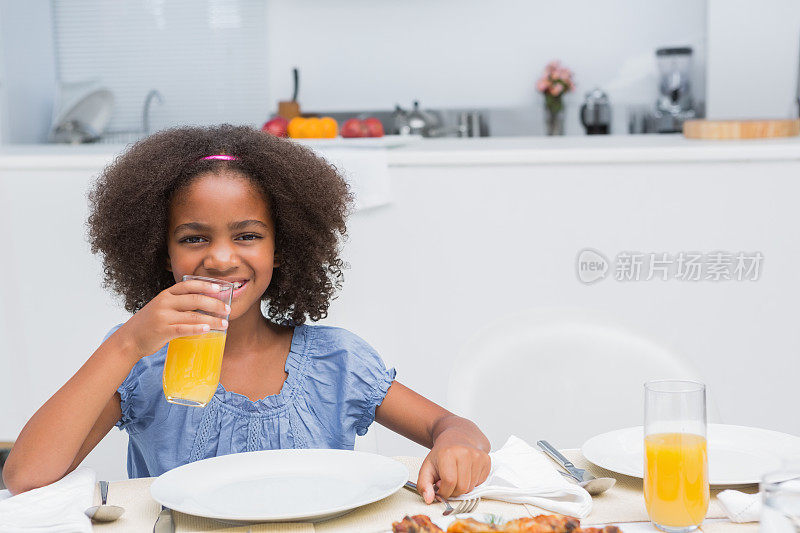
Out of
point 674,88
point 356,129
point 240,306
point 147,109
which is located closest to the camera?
point 240,306

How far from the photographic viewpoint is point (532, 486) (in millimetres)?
867

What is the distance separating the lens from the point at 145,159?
1.18 m

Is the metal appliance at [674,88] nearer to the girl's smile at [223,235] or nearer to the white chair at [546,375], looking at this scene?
the white chair at [546,375]

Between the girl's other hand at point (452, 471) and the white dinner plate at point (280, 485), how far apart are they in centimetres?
2

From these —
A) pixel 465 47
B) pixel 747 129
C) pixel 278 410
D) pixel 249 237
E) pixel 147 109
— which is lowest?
pixel 278 410

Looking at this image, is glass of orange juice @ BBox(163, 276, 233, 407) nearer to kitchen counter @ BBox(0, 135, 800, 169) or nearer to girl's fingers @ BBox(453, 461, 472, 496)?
girl's fingers @ BBox(453, 461, 472, 496)

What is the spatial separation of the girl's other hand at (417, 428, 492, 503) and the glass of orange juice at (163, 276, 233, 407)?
0.24 meters

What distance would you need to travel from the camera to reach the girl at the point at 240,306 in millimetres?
1116

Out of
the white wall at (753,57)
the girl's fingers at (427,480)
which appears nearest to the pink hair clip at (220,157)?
the girl's fingers at (427,480)

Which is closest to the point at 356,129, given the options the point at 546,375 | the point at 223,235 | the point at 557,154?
→ the point at 557,154

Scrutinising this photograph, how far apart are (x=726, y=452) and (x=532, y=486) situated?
23cm

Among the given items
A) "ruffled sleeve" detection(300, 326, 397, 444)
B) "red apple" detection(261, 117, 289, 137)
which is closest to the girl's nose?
"ruffled sleeve" detection(300, 326, 397, 444)

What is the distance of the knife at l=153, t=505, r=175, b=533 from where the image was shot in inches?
31.5

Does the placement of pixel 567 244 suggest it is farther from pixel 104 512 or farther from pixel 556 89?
pixel 556 89
